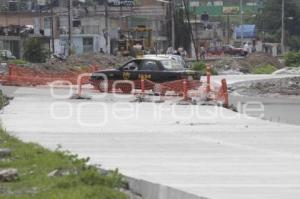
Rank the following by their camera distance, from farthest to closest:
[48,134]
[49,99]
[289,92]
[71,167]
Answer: [289,92] → [49,99] → [48,134] → [71,167]

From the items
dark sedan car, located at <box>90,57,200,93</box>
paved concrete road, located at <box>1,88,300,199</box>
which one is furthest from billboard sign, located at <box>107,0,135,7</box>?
paved concrete road, located at <box>1,88,300,199</box>

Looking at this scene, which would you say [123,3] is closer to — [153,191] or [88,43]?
[88,43]

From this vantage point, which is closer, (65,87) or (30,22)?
(65,87)

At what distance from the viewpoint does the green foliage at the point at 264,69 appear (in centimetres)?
6006

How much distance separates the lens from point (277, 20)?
454ft

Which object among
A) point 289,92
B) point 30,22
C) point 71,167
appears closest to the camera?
point 71,167

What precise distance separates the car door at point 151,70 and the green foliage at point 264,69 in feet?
88.3

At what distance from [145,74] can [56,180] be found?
Result: 76.7 feet

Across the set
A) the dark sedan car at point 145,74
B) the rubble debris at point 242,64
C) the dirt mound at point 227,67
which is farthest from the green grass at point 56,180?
the dirt mound at point 227,67

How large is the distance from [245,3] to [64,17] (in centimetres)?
5641

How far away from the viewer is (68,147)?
1482 centimetres

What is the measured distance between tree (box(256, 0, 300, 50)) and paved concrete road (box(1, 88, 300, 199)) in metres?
113

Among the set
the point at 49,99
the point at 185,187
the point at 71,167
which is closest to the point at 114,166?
the point at 71,167

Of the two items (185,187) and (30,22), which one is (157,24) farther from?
(185,187)
